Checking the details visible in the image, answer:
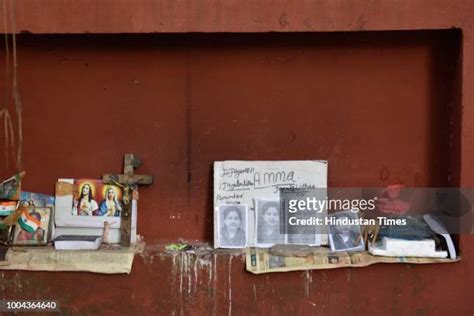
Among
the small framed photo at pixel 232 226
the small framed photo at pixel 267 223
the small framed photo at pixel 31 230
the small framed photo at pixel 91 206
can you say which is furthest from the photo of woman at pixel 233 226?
the small framed photo at pixel 31 230

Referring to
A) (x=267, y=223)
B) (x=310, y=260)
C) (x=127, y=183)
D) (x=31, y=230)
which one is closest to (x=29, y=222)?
(x=31, y=230)

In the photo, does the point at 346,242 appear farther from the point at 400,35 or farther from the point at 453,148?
the point at 400,35

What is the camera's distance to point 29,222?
4359 mm

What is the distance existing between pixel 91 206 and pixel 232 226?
3.54ft

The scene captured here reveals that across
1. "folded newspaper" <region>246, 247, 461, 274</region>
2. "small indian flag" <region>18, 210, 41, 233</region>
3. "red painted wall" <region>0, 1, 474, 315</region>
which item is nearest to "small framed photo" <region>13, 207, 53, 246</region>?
"small indian flag" <region>18, 210, 41, 233</region>

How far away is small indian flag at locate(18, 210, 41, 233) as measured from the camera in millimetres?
4355

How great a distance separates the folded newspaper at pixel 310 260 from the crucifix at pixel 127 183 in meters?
0.92

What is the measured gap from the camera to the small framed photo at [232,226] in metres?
4.32

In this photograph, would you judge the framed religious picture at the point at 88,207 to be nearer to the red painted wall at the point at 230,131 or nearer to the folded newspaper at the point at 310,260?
the red painted wall at the point at 230,131

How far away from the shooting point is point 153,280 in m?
4.18

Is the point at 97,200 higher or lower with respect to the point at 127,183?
lower

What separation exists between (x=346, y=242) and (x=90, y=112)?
7.04ft

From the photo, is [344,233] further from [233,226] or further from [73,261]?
[73,261]

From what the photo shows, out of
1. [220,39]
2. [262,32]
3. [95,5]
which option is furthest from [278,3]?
[95,5]
